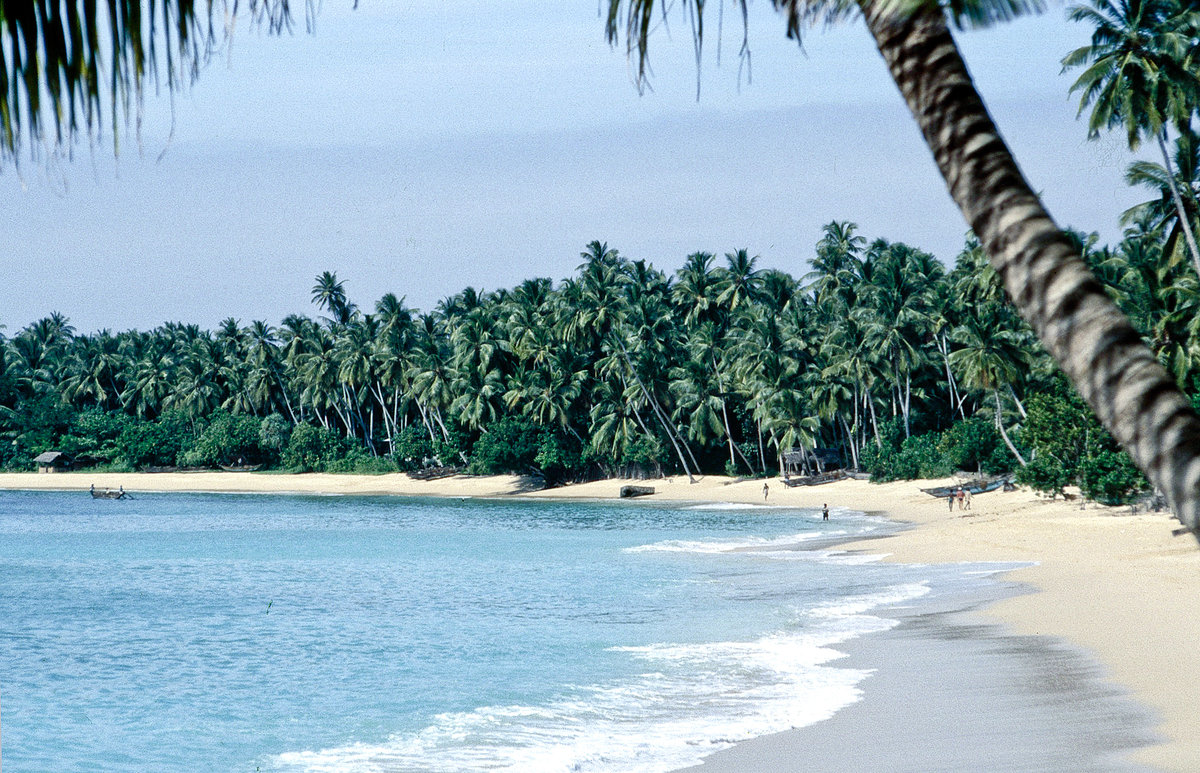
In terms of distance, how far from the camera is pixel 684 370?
242 feet

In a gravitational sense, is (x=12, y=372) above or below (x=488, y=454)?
above

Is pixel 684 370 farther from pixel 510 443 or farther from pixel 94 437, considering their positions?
pixel 94 437

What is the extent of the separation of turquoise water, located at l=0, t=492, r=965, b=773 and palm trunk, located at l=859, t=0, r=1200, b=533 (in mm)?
10221

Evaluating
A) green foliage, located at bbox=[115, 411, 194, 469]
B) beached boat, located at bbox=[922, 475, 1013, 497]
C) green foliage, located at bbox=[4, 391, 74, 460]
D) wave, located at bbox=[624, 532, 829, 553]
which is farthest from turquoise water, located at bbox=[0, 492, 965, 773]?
green foliage, located at bbox=[4, 391, 74, 460]

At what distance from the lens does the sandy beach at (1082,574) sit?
41.9 feet

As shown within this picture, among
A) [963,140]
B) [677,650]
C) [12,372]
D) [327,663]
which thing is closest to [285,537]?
[327,663]

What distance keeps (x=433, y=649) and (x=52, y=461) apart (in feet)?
304

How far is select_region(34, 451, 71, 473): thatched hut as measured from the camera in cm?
10381

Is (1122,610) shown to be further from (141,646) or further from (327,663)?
(141,646)

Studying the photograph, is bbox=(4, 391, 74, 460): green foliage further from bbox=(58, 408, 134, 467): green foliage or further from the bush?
the bush

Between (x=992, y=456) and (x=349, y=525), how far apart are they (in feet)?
101

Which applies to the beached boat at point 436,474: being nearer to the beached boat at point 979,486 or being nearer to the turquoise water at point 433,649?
the turquoise water at point 433,649

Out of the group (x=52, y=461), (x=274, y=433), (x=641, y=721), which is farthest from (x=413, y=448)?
(x=641, y=721)

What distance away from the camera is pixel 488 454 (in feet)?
260
